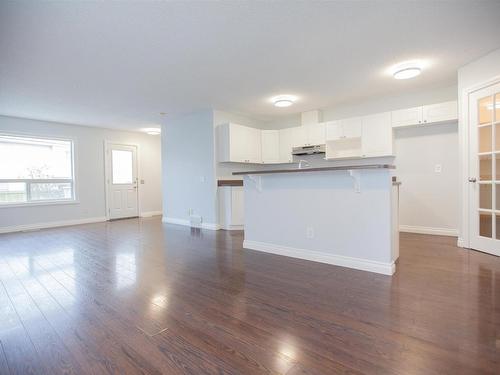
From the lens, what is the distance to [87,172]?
6.62 meters

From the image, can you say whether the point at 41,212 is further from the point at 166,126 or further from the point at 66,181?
the point at 166,126

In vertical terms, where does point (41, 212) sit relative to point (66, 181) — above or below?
below

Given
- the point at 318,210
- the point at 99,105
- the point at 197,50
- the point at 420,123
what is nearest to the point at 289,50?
the point at 197,50

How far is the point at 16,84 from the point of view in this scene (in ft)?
12.4

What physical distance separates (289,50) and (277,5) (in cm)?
81

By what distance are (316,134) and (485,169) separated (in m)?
2.80

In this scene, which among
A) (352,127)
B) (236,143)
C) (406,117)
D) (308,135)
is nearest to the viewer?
(406,117)

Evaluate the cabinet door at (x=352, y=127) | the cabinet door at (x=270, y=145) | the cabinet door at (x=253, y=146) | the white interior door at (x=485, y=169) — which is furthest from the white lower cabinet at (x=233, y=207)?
the white interior door at (x=485, y=169)

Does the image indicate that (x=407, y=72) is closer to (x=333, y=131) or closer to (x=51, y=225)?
(x=333, y=131)

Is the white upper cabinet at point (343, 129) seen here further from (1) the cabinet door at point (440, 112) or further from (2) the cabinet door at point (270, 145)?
(2) the cabinet door at point (270, 145)

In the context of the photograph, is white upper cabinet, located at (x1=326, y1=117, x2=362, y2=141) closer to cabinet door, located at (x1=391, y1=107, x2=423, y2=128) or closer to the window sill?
cabinet door, located at (x1=391, y1=107, x2=423, y2=128)

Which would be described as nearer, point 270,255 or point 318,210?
point 318,210

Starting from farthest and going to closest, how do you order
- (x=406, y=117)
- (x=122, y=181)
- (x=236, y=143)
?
1. (x=122, y=181)
2. (x=236, y=143)
3. (x=406, y=117)

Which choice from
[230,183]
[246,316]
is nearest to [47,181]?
[230,183]
